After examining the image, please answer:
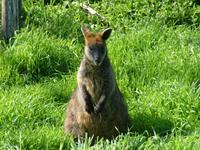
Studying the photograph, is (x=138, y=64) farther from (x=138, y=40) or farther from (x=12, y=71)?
(x=12, y=71)

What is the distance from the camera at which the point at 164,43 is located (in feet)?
25.3

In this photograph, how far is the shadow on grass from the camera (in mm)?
6015

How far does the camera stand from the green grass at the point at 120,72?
559cm

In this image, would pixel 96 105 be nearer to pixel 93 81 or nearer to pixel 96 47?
pixel 93 81

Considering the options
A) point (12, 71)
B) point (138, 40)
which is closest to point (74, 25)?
point (138, 40)

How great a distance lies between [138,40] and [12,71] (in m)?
1.73

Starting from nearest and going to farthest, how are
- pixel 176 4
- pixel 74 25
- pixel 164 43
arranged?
pixel 164 43 → pixel 74 25 → pixel 176 4

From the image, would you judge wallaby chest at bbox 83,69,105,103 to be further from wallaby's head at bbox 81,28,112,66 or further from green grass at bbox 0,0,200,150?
green grass at bbox 0,0,200,150

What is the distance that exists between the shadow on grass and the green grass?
0.03 ft

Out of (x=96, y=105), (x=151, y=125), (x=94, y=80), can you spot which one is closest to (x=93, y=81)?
(x=94, y=80)

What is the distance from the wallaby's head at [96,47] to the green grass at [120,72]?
769mm

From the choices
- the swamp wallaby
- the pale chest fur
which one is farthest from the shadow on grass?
the pale chest fur

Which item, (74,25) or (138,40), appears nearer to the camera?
(138,40)

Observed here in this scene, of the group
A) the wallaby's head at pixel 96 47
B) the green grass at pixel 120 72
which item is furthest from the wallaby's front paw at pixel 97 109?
the wallaby's head at pixel 96 47
